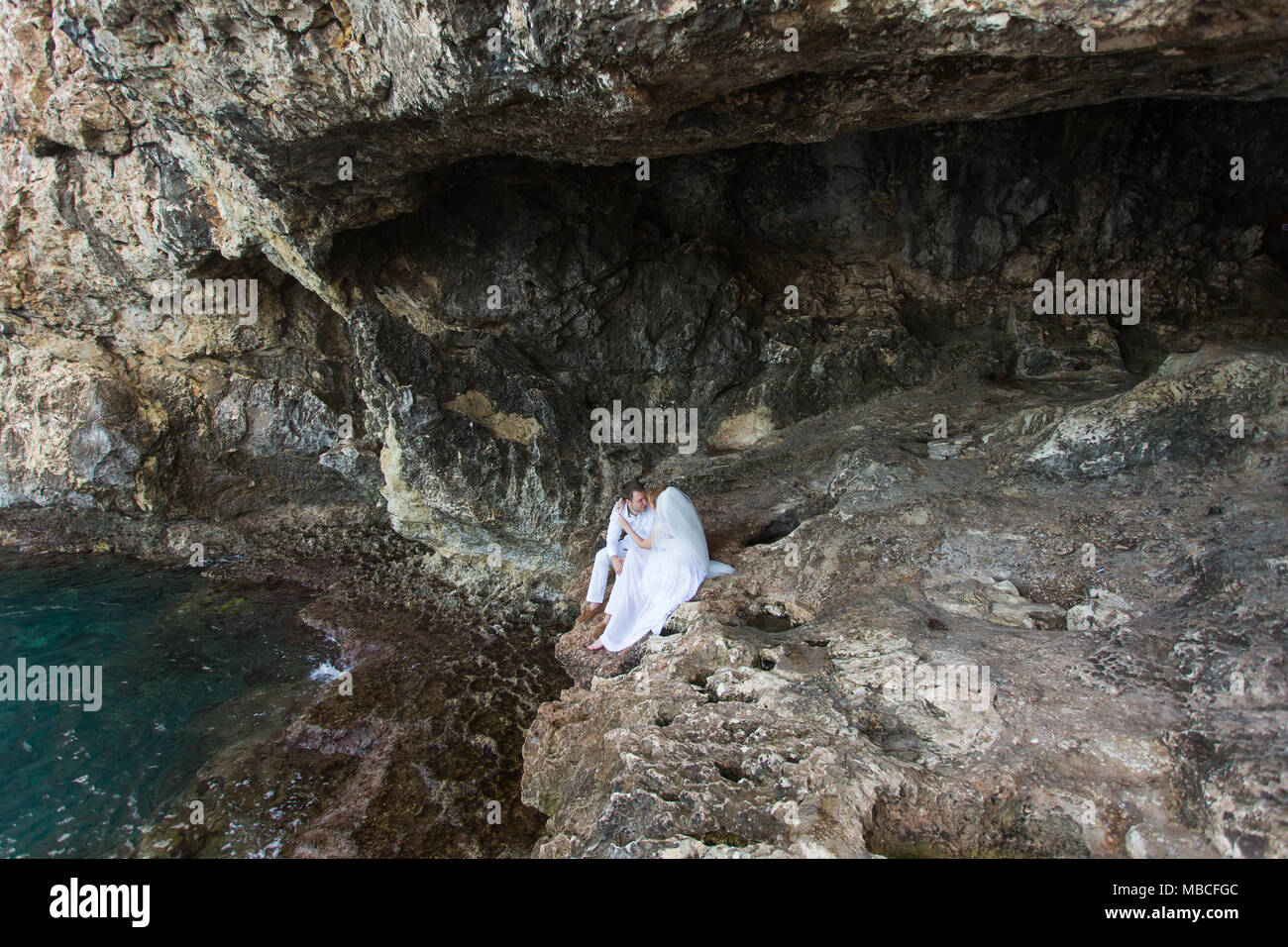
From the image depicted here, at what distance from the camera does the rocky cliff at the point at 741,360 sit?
13.5 ft

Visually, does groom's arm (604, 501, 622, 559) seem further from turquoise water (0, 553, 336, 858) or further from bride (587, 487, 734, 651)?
turquoise water (0, 553, 336, 858)

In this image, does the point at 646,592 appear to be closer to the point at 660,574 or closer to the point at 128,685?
the point at 660,574

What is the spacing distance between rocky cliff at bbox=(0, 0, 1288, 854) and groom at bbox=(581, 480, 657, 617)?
1.96ft

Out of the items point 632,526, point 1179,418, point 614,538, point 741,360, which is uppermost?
point 741,360

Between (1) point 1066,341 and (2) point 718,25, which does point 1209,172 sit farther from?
(2) point 718,25

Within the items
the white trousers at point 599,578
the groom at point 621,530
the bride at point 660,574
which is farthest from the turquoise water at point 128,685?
the bride at point 660,574

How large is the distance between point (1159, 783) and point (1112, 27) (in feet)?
12.7

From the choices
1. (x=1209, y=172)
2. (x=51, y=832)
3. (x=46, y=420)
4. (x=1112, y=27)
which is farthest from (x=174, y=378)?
(x=1209, y=172)

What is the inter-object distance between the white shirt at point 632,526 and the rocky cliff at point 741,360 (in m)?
0.84

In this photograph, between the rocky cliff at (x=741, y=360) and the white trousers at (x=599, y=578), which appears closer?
the rocky cliff at (x=741, y=360)

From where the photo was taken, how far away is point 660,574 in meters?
6.56

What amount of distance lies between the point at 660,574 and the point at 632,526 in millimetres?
517

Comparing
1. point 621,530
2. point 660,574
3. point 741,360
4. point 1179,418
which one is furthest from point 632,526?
point 1179,418

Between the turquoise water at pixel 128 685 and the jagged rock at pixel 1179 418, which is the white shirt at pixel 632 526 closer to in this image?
the jagged rock at pixel 1179 418
